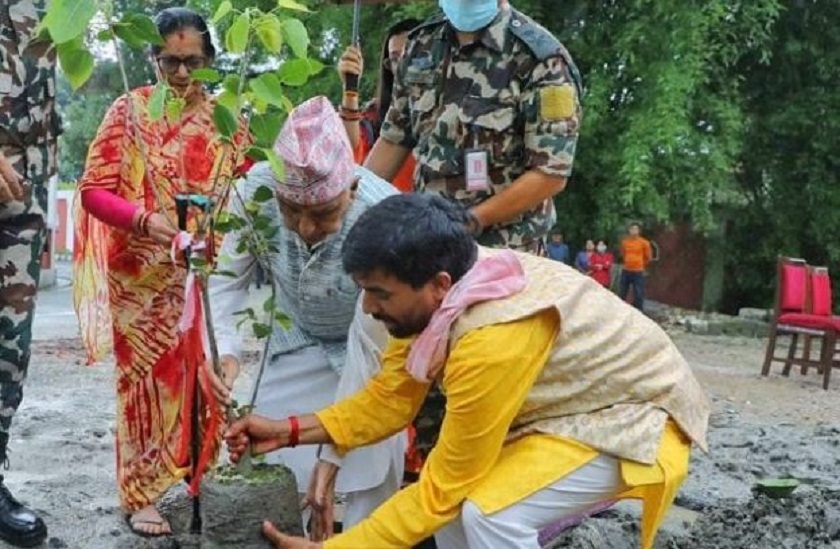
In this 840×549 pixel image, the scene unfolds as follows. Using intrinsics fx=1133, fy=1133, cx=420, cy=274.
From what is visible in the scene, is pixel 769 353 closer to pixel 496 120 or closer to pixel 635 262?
pixel 635 262

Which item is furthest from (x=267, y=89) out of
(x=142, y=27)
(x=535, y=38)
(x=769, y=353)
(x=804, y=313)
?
(x=804, y=313)

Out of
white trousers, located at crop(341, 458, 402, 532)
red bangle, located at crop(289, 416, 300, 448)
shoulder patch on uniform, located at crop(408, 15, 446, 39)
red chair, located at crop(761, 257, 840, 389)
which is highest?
shoulder patch on uniform, located at crop(408, 15, 446, 39)

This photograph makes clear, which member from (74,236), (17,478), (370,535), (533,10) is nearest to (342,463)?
(370,535)

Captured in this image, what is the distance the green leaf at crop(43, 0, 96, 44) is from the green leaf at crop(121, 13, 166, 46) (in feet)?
0.79

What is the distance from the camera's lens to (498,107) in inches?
118

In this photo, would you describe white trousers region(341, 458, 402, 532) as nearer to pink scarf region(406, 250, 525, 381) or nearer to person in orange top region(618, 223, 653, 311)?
pink scarf region(406, 250, 525, 381)

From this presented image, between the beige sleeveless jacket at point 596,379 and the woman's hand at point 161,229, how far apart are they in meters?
0.91

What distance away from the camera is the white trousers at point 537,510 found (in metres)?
2.27

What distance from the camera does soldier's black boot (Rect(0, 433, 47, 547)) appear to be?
301cm

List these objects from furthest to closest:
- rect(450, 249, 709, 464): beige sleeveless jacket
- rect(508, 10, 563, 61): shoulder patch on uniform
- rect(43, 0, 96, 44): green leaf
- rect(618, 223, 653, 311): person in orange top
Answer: rect(618, 223, 653, 311): person in orange top, rect(508, 10, 563, 61): shoulder patch on uniform, rect(450, 249, 709, 464): beige sleeveless jacket, rect(43, 0, 96, 44): green leaf

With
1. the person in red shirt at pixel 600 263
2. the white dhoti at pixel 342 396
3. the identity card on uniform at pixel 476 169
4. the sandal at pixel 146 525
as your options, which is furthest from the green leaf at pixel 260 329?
the person in red shirt at pixel 600 263

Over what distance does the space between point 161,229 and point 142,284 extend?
0.41 meters

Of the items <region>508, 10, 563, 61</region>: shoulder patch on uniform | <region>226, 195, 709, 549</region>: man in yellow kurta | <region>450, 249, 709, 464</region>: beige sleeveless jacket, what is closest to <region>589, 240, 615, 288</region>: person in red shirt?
<region>508, 10, 563, 61</region>: shoulder patch on uniform

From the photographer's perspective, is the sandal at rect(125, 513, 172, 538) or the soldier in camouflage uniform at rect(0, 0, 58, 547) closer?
the soldier in camouflage uniform at rect(0, 0, 58, 547)
